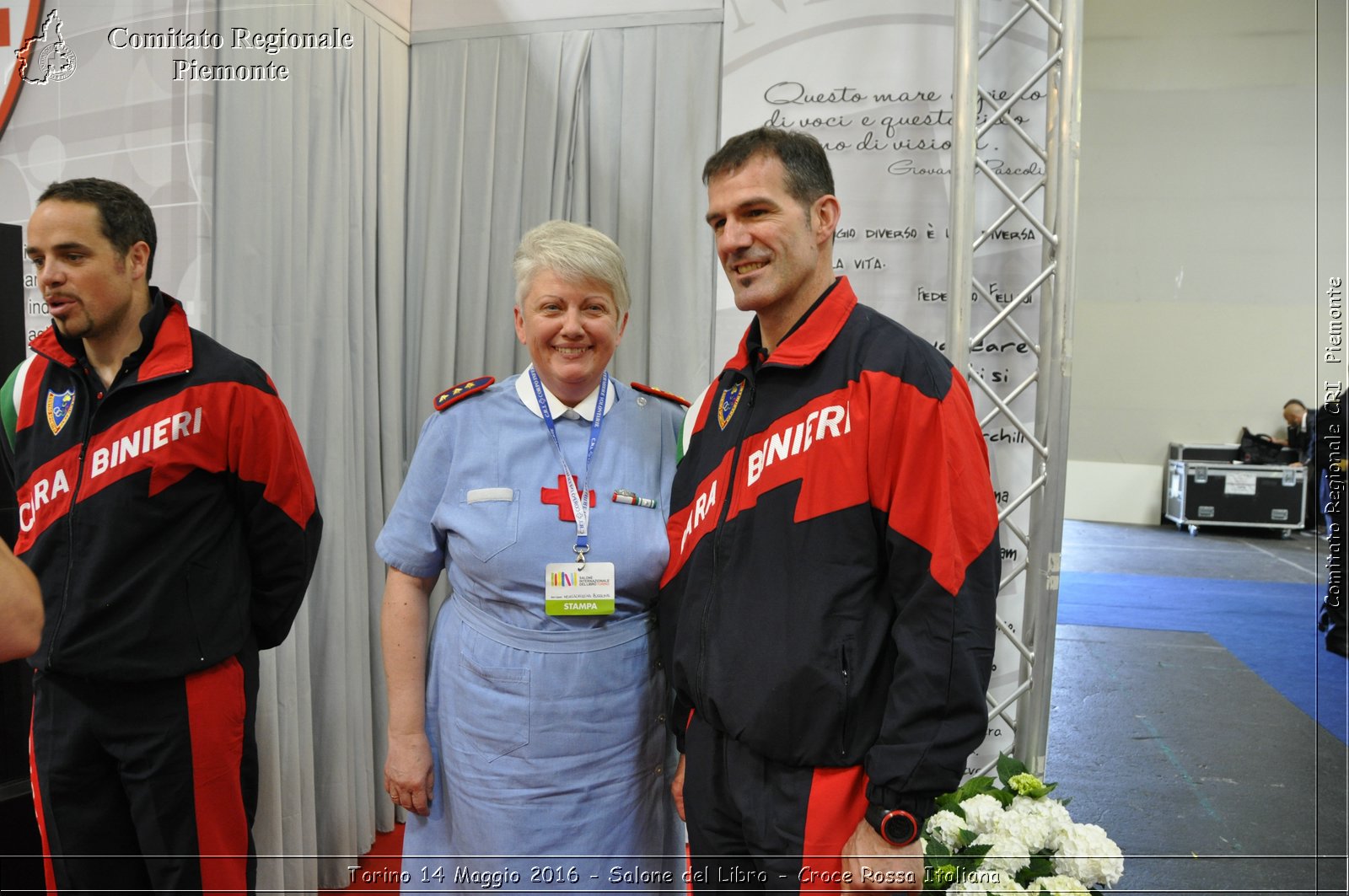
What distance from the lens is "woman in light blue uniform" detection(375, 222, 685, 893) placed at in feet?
4.61

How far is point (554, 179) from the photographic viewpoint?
9.50ft

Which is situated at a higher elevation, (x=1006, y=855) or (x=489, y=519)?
(x=489, y=519)

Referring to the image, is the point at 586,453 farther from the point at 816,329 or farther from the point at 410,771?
the point at 410,771

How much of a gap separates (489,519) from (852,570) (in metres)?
0.61

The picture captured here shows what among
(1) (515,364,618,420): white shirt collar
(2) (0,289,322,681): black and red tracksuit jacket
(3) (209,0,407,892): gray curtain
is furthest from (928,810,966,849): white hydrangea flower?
(3) (209,0,407,892): gray curtain

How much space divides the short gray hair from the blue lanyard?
A: 0.52ft

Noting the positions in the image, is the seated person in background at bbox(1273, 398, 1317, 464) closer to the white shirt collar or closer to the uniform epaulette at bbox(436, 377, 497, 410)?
the white shirt collar

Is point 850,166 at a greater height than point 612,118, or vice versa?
point 612,118

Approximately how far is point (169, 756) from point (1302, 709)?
5764 mm

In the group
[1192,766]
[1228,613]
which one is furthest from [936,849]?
[1228,613]

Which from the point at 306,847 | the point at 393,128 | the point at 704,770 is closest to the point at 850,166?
the point at 393,128

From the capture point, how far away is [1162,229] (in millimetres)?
8672

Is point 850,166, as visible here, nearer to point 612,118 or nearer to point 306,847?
point 612,118

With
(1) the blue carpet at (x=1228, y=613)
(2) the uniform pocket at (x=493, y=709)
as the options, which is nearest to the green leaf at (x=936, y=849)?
(2) the uniform pocket at (x=493, y=709)
